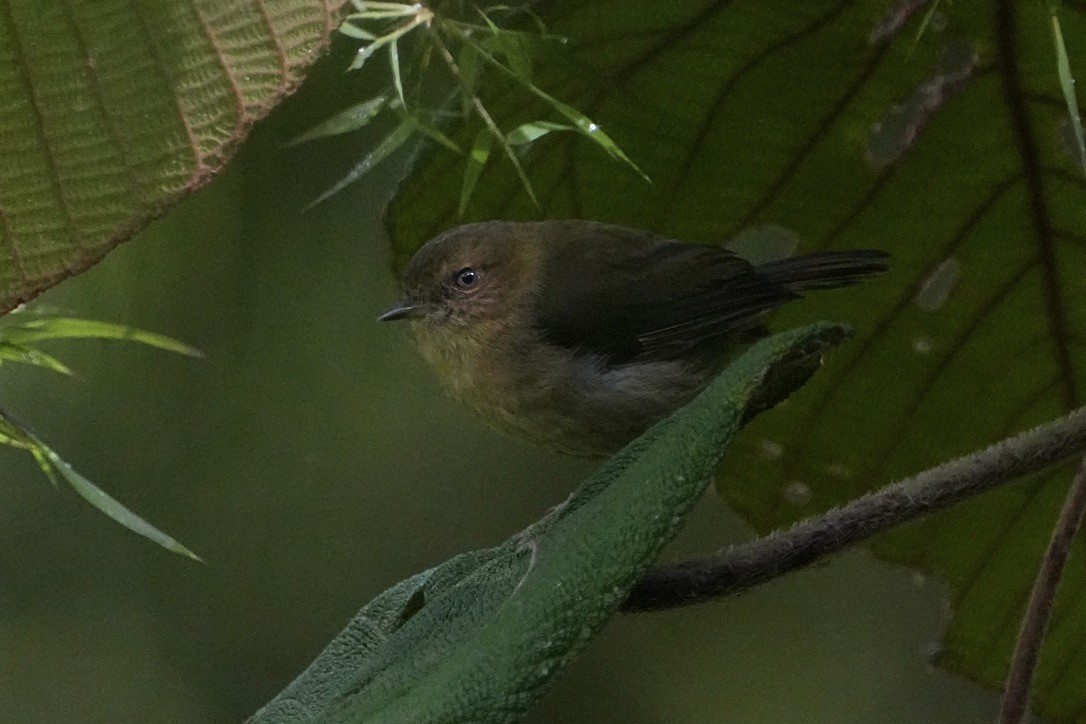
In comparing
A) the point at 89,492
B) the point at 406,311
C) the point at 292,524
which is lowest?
the point at 292,524

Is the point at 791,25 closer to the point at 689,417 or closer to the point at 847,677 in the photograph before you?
the point at 689,417

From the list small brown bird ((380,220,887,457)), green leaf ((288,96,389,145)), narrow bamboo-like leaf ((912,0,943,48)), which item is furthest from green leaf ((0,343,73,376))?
narrow bamboo-like leaf ((912,0,943,48))

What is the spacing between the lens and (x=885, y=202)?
174 centimetres

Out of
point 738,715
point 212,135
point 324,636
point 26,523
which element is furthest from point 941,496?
point 26,523

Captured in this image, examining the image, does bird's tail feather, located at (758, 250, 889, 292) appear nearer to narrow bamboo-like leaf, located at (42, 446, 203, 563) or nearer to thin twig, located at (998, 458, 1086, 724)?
thin twig, located at (998, 458, 1086, 724)

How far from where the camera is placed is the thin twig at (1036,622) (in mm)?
1291

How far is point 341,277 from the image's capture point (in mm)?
3273

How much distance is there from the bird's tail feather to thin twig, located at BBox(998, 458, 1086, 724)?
1.36 ft

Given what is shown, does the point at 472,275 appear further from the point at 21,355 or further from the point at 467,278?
the point at 21,355

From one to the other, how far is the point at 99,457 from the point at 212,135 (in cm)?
236

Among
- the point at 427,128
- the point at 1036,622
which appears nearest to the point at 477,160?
the point at 427,128

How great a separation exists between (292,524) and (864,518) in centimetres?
244

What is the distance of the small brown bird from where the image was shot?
1918 millimetres

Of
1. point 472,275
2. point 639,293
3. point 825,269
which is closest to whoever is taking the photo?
point 825,269
